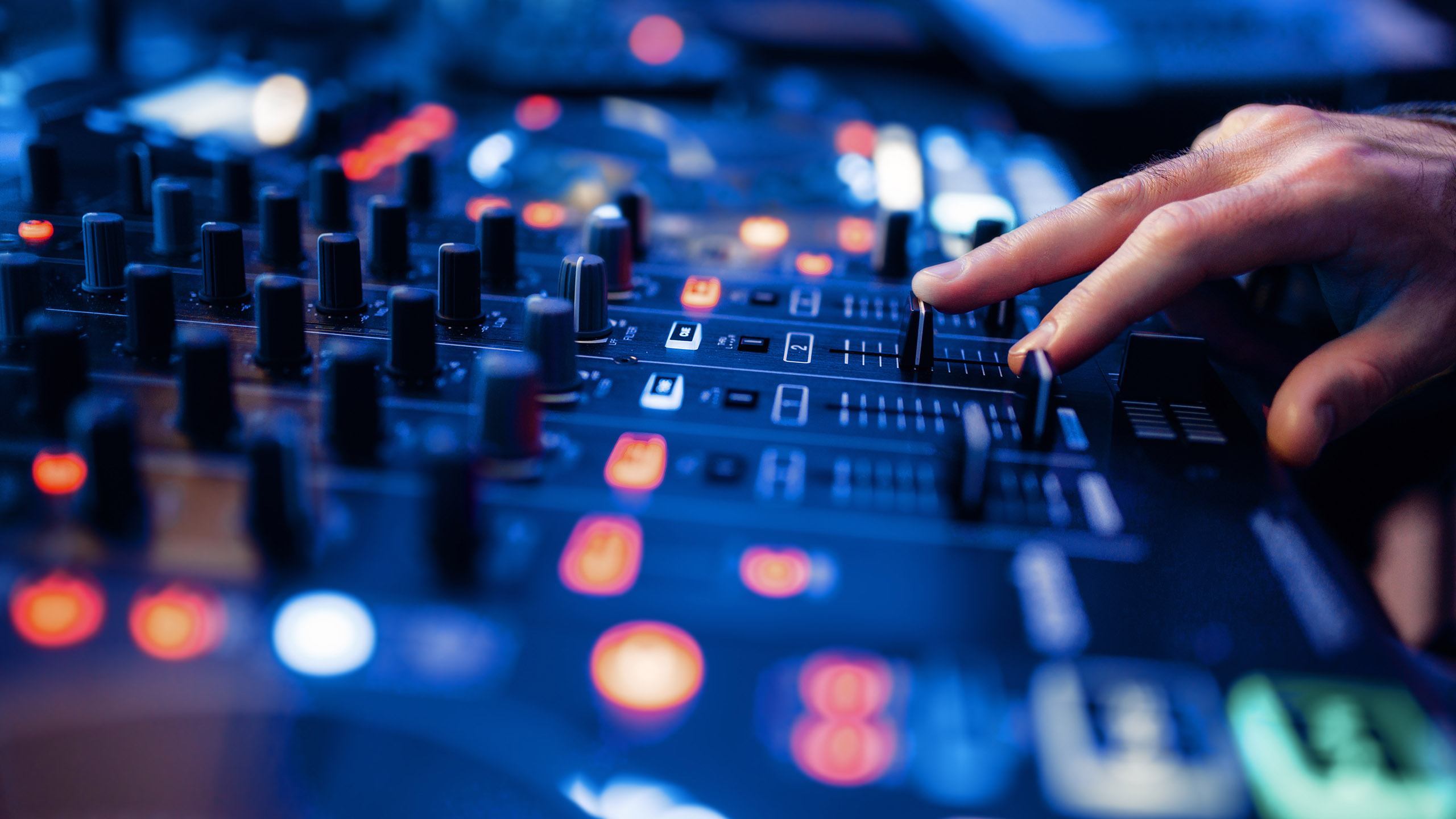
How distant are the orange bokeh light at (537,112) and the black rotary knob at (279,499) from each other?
128 centimetres

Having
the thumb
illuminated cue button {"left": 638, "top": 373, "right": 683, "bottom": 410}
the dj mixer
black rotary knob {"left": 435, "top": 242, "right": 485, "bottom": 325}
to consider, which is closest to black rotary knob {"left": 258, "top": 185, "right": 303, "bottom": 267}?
the dj mixer

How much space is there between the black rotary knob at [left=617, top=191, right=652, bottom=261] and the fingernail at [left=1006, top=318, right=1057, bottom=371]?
20.0 inches

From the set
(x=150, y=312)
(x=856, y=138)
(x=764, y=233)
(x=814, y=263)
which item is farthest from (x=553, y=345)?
(x=856, y=138)

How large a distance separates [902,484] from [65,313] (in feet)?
2.52

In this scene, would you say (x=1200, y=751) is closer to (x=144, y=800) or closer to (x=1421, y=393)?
(x=144, y=800)

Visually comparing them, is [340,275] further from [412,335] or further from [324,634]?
[324,634]

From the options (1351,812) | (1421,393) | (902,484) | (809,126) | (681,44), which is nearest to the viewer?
(1351,812)

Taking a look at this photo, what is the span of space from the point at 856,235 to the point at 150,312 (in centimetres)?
92

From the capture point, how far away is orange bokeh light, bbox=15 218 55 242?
3.71 feet

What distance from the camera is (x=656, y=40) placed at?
100 inches

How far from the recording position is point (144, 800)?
1.86ft

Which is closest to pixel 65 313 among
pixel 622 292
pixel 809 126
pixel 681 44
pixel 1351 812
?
pixel 622 292

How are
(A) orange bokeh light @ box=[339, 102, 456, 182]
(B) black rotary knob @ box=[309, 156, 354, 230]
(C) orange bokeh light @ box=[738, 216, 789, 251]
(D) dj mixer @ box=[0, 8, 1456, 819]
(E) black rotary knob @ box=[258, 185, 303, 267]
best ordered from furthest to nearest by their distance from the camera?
(A) orange bokeh light @ box=[339, 102, 456, 182]
(C) orange bokeh light @ box=[738, 216, 789, 251]
(B) black rotary knob @ box=[309, 156, 354, 230]
(E) black rotary knob @ box=[258, 185, 303, 267]
(D) dj mixer @ box=[0, 8, 1456, 819]

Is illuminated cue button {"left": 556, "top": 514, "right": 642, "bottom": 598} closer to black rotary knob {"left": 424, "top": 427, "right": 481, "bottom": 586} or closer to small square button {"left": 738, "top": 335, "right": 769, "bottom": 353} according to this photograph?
black rotary knob {"left": 424, "top": 427, "right": 481, "bottom": 586}
